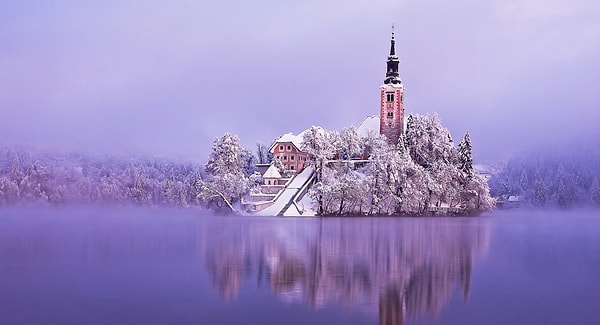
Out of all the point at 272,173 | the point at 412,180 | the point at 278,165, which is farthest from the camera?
the point at 278,165

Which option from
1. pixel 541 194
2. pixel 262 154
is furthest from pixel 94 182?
pixel 541 194

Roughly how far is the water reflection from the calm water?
6 centimetres

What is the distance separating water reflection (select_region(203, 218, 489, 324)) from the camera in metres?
23.2

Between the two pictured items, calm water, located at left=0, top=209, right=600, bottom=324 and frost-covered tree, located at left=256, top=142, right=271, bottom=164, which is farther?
frost-covered tree, located at left=256, top=142, right=271, bottom=164

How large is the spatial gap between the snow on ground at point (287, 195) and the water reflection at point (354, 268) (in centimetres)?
4336

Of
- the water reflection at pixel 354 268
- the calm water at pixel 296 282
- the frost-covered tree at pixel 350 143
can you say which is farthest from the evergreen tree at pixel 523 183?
the calm water at pixel 296 282

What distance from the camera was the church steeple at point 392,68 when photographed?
4628 inches

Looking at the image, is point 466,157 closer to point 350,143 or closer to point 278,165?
point 350,143

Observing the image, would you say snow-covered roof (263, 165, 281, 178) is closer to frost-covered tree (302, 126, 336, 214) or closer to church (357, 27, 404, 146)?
frost-covered tree (302, 126, 336, 214)

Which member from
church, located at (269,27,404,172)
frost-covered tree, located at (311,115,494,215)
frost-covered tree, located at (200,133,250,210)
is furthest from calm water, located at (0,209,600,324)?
church, located at (269,27,404,172)

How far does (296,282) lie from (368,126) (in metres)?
99.3

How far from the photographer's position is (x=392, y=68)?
11906 cm

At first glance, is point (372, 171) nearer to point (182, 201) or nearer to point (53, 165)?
point (182, 201)

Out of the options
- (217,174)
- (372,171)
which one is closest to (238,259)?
(372,171)
